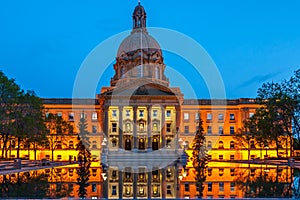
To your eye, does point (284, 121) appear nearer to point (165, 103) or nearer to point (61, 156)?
point (165, 103)

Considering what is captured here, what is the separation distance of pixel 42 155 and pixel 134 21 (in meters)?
38.5

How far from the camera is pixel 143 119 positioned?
3285 inches

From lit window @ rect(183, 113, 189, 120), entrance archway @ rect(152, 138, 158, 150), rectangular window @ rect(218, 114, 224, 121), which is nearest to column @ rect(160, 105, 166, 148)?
entrance archway @ rect(152, 138, 158, 150)

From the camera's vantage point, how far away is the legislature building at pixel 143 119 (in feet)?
232

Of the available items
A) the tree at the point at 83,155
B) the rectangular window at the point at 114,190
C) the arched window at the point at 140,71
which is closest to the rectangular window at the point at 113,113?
the arched window at the point at 140,71


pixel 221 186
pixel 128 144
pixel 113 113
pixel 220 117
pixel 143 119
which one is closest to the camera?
pixel 221 186

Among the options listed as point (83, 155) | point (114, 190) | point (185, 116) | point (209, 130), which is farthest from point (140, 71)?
point (114, 190)

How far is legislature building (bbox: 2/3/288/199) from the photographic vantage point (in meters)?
70.7

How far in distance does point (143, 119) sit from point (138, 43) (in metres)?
24.7

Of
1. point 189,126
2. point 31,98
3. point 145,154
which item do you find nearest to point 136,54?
point 189,126

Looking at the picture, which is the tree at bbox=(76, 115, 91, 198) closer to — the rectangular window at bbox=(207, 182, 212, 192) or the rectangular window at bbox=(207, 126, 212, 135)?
the rectangular window at bbox=(207, 182, 212, 192)

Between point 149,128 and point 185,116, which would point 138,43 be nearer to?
point 185,116

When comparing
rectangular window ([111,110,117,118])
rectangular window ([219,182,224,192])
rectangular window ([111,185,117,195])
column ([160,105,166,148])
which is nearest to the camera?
rectangular window ([111,185,117,195])

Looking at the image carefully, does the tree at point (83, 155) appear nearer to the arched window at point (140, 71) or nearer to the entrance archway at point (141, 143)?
the entrance archway at point (141, 143)
